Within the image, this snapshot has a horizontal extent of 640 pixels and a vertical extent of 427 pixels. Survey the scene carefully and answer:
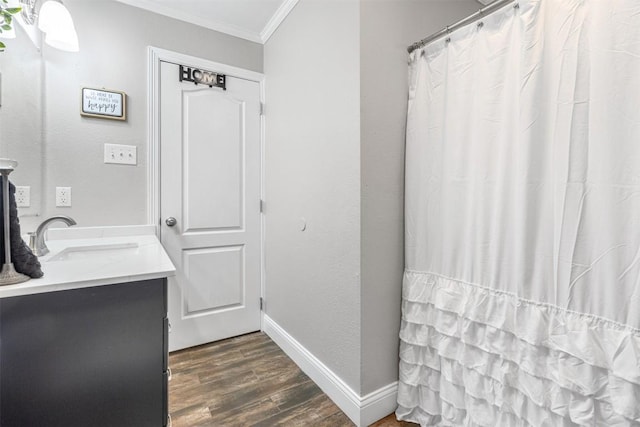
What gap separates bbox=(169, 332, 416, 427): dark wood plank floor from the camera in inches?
58.0

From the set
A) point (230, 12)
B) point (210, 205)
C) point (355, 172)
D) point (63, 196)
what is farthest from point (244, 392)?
point (230, 12)

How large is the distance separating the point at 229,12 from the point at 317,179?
1491 millimetres

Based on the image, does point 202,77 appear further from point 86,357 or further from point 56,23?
point 86,357

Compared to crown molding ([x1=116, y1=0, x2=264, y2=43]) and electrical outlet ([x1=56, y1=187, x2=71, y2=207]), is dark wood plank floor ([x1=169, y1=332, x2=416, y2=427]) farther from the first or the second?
crown molding ([x1=116, y1=0, x2=264, y2=43])

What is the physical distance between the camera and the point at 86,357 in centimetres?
92

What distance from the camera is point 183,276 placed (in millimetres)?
2145

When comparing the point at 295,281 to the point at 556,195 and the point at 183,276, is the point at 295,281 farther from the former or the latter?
the point at 556,195

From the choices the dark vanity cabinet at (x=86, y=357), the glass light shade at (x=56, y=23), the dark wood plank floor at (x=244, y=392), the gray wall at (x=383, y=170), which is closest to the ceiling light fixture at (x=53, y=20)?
the glass light shade at (x=56, y=23)

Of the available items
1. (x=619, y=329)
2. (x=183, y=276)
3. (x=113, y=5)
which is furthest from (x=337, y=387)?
(x=113, y=5)

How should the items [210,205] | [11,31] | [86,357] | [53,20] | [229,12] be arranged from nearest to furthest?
[86,357] < [11,31] < [53,20] < [229,12] < [210,205]

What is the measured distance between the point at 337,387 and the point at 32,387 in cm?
127

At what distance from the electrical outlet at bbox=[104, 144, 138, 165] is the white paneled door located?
0.18m

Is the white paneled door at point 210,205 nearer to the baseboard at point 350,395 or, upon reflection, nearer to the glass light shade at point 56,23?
the glass light shade at point 56,23

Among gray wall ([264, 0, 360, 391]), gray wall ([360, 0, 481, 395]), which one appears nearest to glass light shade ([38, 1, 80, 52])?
gray wall ([264, 0, 360, 391])
